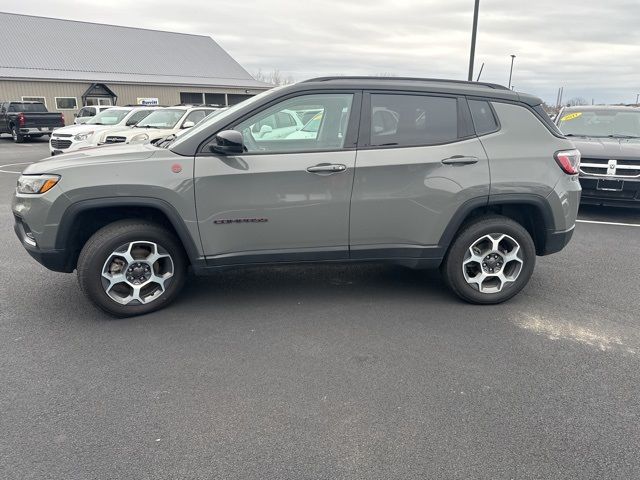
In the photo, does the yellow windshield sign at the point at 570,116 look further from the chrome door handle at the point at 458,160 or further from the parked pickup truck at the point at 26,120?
the parked pickup truck at the point at 26,120

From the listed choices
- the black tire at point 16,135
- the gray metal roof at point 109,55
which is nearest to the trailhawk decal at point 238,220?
the black tire at point 16,135

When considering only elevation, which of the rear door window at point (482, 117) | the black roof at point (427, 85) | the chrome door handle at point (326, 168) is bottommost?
the chrome door handle at point (326, 168)

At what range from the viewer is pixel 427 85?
4.14 meters

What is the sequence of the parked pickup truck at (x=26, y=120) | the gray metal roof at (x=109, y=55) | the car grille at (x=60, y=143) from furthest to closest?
the gray metal roof at (x=109, y=55) → the parked pickup truck at (x=26, y=120) → the car grille at (x=60, y=143)

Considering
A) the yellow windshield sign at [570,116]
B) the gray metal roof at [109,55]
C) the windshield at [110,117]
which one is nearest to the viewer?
the yellow windshield sign at [570,116]

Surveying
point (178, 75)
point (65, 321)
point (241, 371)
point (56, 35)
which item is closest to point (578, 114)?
point (241, 371)

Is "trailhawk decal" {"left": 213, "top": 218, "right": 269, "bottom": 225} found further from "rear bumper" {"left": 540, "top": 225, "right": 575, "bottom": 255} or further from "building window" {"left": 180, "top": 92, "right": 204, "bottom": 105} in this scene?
"building window" {"left": 180, "top": 92, "right": 204, "bottom": 105}

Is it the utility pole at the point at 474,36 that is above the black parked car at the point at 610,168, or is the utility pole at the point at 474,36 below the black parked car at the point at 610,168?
above

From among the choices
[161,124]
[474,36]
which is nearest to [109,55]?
[161,124]

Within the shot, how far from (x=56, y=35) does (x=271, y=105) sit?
40.8 metres

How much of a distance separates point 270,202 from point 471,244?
1.75 meters

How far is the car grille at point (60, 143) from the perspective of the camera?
1398 centimetres

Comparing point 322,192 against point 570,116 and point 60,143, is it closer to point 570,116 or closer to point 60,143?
point 570,116

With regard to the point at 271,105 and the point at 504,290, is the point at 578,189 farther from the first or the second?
the point at 271,105
